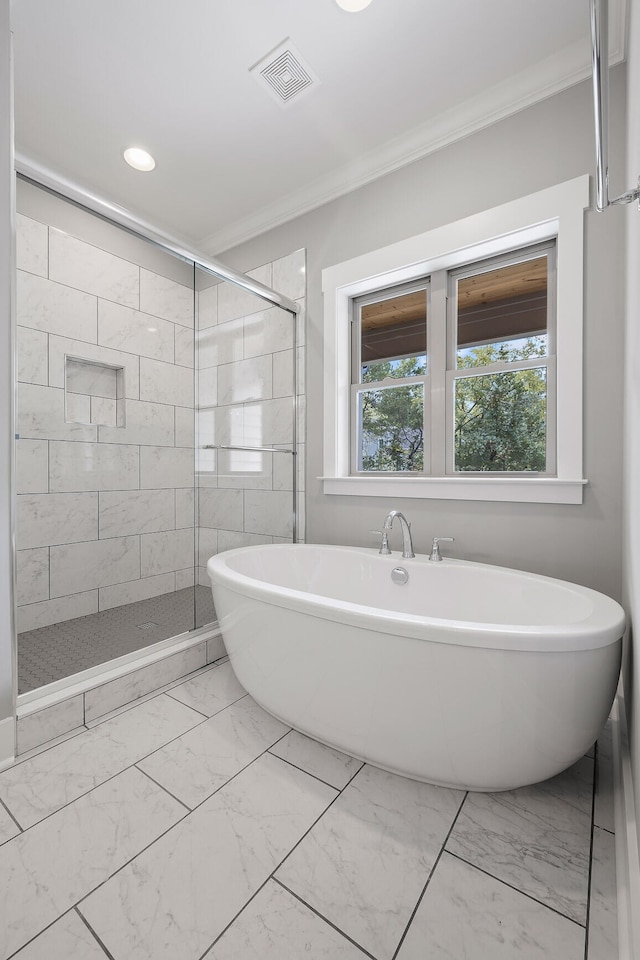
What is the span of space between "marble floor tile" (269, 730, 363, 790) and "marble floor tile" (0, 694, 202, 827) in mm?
390

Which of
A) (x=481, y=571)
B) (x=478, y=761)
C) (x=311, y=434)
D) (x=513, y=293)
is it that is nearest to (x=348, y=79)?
(x=513, y=293)

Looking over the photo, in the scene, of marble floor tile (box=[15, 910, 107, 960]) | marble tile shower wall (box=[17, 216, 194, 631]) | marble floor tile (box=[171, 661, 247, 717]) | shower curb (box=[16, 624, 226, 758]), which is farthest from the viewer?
marble tile shower wall (box=[17, 216, 194, 631])

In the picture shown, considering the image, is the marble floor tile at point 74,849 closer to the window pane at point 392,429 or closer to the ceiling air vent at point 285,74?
the window pane at point 392,429

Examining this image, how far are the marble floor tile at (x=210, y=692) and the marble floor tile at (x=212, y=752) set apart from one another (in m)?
0.07

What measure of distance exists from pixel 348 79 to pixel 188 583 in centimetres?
251

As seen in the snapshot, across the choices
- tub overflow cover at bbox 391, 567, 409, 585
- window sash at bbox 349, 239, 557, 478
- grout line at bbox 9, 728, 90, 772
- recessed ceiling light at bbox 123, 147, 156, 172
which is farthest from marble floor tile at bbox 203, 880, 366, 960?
recessed ceiling light at bbox 123, 147, 156, 172

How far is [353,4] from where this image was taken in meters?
1.57

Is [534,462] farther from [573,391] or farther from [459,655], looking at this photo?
[459,655]

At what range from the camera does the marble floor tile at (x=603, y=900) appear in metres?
0.86

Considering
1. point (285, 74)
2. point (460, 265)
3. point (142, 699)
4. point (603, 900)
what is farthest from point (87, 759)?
point (285, 74)

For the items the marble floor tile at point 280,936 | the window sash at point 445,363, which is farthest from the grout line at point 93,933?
the window sash at point 445,363

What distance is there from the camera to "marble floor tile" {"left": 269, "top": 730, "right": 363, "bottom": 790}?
135 cm

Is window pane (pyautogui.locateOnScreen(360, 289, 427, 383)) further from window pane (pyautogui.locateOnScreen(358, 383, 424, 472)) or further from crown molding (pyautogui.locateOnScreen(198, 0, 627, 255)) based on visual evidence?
crown molding (pyautogui.locateOnScreen(198, 0, 627, 255))

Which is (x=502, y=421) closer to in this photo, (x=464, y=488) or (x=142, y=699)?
(x=464, y=488)
